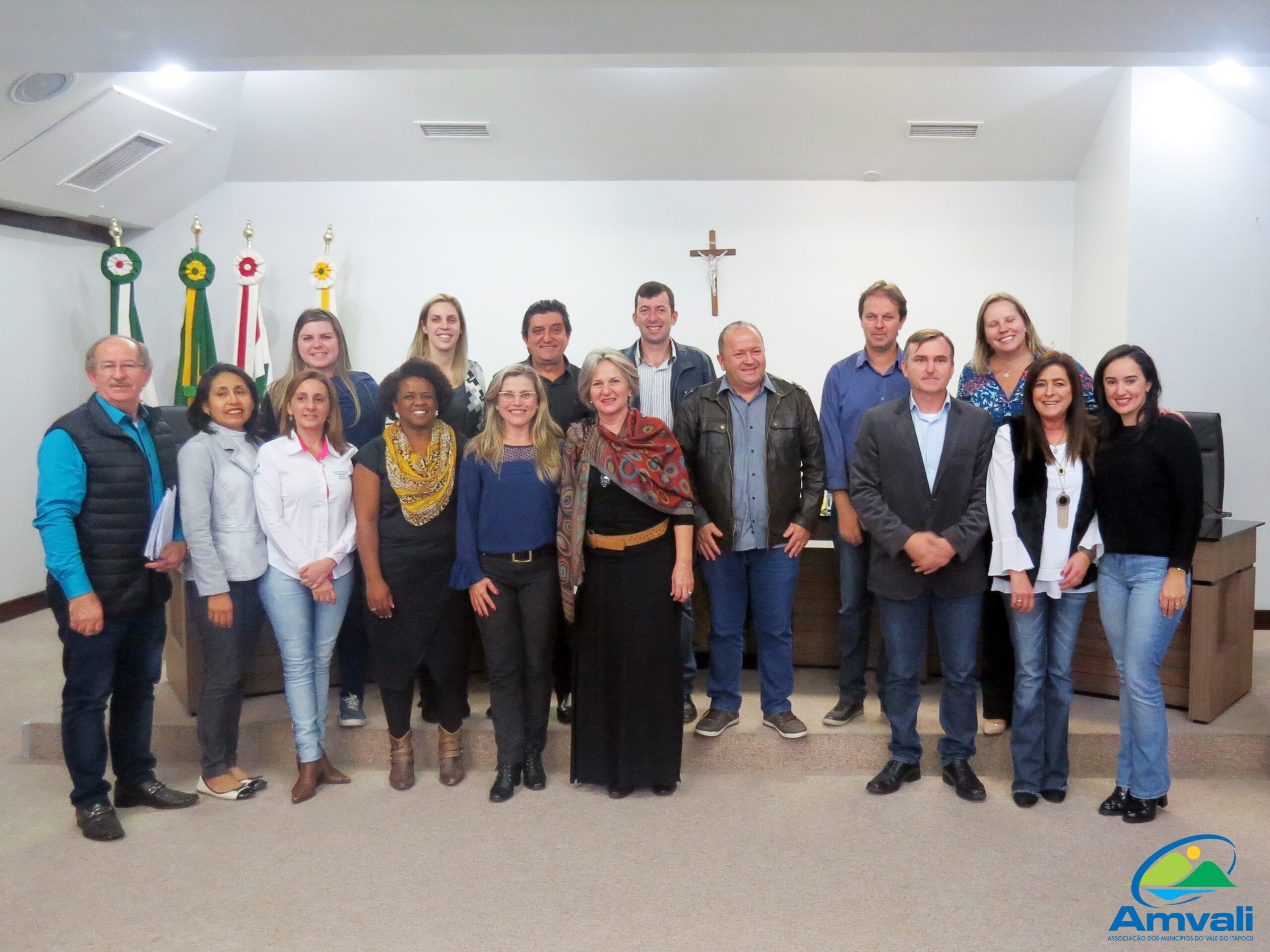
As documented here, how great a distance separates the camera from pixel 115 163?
5641 mm

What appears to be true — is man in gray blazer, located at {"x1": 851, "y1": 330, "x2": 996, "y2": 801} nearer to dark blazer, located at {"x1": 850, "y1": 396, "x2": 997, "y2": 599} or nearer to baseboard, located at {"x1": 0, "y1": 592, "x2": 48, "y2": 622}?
dark blazer, located at {"x1": 850, "y1": 396, "x2": 997, "y2": 599}

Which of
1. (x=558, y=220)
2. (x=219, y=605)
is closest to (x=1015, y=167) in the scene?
(x=558, y=220)

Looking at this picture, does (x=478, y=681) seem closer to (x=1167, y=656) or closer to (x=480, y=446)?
(x=480, y=446)

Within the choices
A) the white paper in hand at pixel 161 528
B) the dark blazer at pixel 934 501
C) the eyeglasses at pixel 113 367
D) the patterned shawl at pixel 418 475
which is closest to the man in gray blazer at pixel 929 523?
the dark blazer at pixel 934 501

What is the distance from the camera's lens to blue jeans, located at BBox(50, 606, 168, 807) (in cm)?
289

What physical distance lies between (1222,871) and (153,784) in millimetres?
3289

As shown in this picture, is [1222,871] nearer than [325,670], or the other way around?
[1222,871]

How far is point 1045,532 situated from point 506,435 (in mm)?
1745

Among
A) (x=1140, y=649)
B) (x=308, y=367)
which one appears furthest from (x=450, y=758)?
(x=1140, y=649)

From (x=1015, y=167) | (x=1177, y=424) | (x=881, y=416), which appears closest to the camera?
(x=1177, y=424)

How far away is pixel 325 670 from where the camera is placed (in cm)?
320

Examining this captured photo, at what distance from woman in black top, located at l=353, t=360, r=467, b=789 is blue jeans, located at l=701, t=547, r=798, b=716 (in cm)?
90

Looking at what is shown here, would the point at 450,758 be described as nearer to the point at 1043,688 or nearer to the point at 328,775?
the point at 328,775

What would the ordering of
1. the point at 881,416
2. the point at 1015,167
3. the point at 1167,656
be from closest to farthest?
the point at 881,416 → the point at 1167,656 → the point at 1015,167
